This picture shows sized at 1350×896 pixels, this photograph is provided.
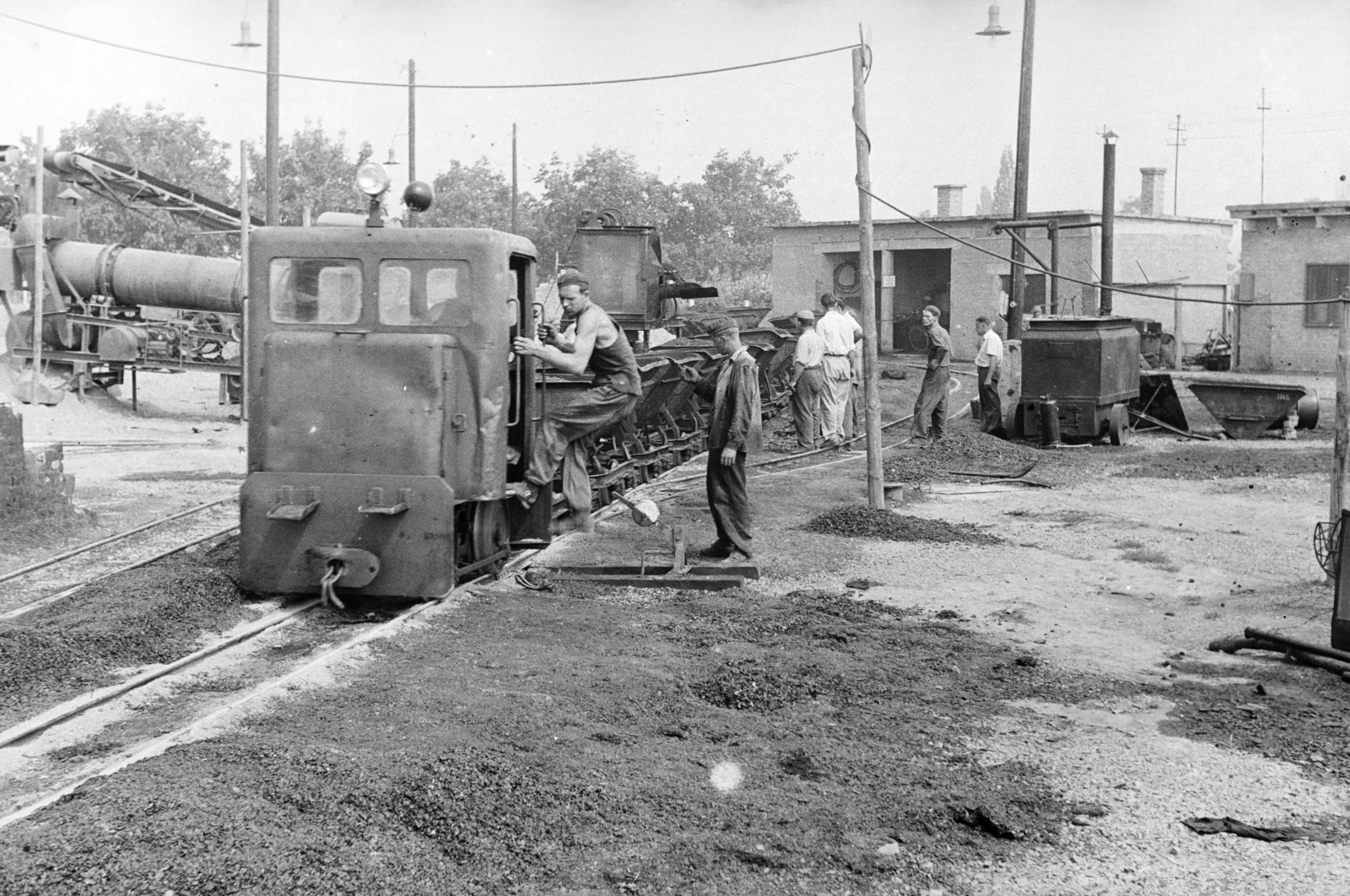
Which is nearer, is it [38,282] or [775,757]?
[775,757]

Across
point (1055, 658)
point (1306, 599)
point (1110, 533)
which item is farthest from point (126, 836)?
point (1110, 533)

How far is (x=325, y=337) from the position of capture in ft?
27.6

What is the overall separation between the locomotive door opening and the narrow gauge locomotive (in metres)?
0.59

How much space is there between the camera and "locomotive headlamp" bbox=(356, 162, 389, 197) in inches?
346

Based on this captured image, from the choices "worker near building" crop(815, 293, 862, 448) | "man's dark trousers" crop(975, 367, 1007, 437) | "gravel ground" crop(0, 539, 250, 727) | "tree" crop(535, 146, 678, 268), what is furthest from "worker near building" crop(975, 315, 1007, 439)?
"tree" crop(535, 146, 678, 268)

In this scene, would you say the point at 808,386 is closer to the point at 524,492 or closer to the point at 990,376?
the point at 990,376

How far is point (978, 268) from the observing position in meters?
39.6

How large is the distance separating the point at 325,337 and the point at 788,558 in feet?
13.2

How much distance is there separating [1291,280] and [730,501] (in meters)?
27.2

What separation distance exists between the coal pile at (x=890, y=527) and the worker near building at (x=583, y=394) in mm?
2854

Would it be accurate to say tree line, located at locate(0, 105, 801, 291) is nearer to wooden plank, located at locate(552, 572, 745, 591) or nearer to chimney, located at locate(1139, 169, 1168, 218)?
chimney, located at locate(1139, 169, 1168, 218)

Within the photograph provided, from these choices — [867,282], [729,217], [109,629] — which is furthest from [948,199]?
[109,629]

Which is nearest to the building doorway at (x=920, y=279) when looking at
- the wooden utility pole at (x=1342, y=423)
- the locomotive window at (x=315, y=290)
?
the wooden utility pole at (x=1342, y=423)

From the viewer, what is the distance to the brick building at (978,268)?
38.7 metres
